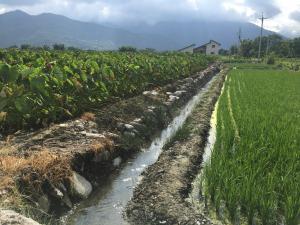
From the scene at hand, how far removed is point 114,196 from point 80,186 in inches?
19.3

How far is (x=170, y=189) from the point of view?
19.6 feet

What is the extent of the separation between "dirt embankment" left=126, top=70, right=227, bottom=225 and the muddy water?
156mm

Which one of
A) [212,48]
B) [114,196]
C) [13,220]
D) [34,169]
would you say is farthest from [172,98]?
[212,48]

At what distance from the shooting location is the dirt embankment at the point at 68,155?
530cm

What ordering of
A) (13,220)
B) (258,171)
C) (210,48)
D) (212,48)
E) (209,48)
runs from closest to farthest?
(13,220)
(258,171)
(209,48)
(210,48)
(212,48)

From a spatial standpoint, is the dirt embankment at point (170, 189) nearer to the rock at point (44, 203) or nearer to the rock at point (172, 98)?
the rock at point (44, 203)

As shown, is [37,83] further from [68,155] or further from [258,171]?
[258,171]

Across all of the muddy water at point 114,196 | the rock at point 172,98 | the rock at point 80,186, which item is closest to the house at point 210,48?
the rock at point 172,98

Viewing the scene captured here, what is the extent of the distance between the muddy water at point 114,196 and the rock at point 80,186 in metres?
0.09

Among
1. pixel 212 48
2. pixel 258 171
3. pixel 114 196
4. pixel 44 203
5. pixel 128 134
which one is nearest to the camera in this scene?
pixel 44 203

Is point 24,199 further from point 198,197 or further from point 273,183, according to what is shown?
point 273,183

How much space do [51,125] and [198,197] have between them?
3.69 m

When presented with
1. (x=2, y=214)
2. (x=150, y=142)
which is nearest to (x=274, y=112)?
(x=150, y=142)

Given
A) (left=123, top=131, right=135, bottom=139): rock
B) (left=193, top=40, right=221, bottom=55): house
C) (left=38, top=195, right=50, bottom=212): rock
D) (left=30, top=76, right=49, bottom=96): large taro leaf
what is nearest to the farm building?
(left=193, top=40, right=221, bottom=55): house
